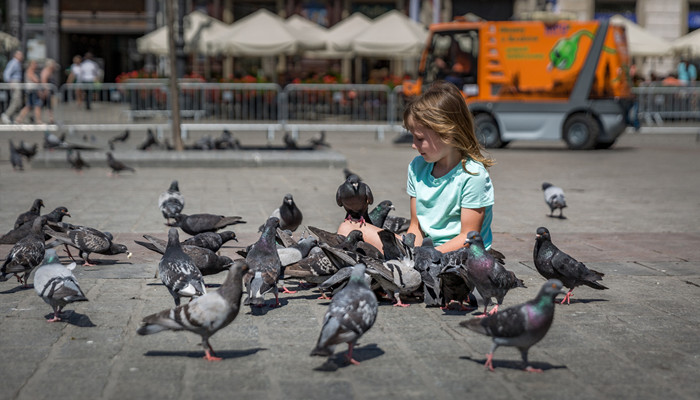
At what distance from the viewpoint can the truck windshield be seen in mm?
20125

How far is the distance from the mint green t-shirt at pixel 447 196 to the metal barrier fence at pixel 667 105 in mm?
20851

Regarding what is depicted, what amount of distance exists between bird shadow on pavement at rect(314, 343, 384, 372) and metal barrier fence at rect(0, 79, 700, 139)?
1810 cm

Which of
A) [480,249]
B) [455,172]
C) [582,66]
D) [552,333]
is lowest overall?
[552,333]

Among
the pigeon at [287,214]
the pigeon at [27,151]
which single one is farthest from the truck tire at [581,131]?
the pigeon at [287,214]

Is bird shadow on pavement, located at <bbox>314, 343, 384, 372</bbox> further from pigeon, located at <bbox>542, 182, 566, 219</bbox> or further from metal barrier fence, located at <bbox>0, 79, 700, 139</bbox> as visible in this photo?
metal barrier fence, located at <bbox>0, 79, 700, 139</bbox>

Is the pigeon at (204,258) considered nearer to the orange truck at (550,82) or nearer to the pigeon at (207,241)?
the pigeon at (207,241)

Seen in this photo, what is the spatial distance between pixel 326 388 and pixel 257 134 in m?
20.1

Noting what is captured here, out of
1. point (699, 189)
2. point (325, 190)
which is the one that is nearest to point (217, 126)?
point (325, 190)

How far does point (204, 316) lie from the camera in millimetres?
4219

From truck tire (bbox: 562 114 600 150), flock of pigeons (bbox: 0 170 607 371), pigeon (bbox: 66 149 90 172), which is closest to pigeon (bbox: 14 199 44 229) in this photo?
flock of pigeons (bbox: 0 170 607 371)

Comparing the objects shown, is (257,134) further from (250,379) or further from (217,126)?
(250,379)

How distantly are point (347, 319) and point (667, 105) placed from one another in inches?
918

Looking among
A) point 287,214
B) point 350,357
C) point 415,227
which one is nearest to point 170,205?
point 287,214

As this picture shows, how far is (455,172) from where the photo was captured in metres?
5.55
